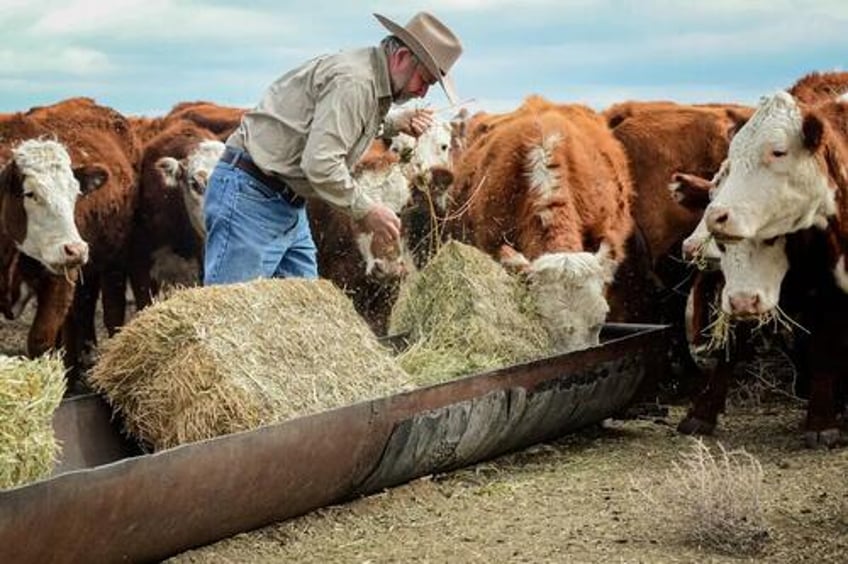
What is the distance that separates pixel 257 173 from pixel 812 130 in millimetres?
2938

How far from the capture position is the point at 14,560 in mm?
4762

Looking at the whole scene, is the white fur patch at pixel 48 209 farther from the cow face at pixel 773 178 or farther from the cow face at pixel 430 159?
the cow face at pixel 773 178

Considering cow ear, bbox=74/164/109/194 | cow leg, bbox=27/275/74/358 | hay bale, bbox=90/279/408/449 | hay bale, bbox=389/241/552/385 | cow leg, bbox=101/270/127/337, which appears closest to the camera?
hay bale, bbox=90/279/408/449

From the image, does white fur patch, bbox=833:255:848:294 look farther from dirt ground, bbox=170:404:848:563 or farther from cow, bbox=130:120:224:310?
cow, bbox=130:120:224:310

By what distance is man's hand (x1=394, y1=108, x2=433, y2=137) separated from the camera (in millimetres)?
8023

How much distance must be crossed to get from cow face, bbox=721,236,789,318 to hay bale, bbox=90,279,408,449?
78.7 inches

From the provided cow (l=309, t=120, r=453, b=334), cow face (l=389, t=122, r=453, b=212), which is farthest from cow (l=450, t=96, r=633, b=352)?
cow (l=309, t=120, r=453, b=334)

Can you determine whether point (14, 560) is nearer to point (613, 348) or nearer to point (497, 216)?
point (613, 348)

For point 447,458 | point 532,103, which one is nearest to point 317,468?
point 447,458

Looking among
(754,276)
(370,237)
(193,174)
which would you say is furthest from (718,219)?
(193,174)

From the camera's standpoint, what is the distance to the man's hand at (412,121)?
→ 26.3 ft

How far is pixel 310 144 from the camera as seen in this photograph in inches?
282

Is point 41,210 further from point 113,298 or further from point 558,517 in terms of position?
point 558,517

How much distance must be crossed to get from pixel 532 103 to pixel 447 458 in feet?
17.2
